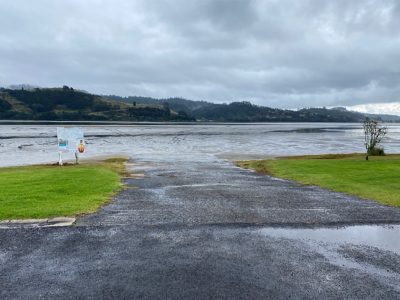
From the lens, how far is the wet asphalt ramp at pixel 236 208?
1246 cm

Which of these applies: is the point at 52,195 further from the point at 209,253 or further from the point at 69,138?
the point at 69,138

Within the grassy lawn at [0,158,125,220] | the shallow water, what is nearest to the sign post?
the grassy lawn at [0,158,125,220]

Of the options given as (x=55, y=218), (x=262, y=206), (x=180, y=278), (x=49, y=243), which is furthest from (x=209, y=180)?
(x=180, y=278)

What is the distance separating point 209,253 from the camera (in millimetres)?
9242

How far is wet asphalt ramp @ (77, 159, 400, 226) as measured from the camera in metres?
12.5

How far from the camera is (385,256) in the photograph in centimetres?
944

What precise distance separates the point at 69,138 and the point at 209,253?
28.7m

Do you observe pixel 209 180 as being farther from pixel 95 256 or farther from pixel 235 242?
pixel 95 256

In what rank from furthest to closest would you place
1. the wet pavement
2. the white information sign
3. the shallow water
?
the white information sign < the shallow water < the wet pavement

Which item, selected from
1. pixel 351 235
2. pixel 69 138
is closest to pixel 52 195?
pixel 351 235

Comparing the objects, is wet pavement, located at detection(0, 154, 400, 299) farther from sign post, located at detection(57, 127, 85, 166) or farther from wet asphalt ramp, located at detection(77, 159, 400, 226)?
sign post, located at detection(57, 127, 85, 166)

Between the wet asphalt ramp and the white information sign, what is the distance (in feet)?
57.0

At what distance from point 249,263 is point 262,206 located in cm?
649

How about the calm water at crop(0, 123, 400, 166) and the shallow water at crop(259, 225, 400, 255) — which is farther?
the calm water at crop(0, 123, 400, 166)
